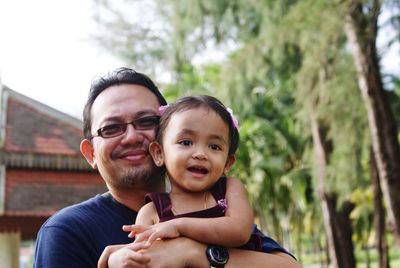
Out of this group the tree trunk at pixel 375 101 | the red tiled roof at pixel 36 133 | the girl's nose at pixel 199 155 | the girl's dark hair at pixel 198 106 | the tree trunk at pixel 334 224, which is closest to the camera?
the girl's nose at pixel 199 155

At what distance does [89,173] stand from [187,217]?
8108 millimetres

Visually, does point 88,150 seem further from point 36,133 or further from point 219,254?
point 36,133

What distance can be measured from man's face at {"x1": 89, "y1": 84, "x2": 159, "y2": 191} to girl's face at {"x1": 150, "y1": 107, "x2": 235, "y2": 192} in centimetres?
21

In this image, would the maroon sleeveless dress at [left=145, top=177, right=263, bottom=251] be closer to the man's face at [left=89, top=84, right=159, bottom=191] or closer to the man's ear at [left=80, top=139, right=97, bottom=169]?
the man's face at [left=89, top=84, right=159, bottom=191]

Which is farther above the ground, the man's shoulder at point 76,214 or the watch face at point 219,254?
the man's shoulder at point 76,214

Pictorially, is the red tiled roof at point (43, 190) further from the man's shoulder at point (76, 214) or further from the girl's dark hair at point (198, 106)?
the girl's dark hair at point (198, 106)

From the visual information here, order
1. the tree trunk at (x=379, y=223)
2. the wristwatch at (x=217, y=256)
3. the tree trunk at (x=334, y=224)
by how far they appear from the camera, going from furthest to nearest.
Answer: the tree trunk at (x=334, y=224), the tree trunk at (x=379, y=223), the wristwatch at (x=217, y=256)

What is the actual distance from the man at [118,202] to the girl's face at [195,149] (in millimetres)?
220

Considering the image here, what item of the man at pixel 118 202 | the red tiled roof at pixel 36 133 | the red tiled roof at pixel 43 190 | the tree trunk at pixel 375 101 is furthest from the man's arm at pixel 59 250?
the red tiled roof at pixel 36 133

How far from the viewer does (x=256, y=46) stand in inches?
438

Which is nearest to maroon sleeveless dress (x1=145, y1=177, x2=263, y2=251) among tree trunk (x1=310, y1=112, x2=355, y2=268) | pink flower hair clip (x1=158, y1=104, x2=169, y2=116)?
pink flower hair clip (x1=158, y1=104, x2=169, y2=116)

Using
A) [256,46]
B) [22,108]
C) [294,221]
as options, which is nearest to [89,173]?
[22,108]

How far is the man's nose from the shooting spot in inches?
90.0

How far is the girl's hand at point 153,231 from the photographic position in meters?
1.80
